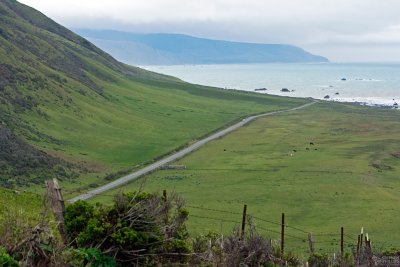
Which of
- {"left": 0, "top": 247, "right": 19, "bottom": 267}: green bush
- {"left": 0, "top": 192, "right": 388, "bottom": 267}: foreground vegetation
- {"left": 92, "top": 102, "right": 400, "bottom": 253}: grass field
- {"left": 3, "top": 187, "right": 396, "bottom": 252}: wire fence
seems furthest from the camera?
{"left": 92, "top": 102, "right": 400, "bottom": 253}: grass field

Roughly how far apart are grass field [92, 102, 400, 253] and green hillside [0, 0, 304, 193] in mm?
10740

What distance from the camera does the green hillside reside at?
240 ft

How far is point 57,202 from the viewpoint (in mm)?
15734

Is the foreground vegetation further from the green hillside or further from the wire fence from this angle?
the green hillside

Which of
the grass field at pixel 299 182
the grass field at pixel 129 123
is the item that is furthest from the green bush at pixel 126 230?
the grass field at pixel 129 123

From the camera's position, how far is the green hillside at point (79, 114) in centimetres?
7312

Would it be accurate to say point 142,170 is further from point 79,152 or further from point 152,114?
point 152,114

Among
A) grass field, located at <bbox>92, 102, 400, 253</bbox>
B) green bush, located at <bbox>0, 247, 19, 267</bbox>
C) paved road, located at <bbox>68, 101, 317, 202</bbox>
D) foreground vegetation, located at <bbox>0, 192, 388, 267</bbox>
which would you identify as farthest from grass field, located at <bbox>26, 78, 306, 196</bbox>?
green bush, located at <bbox>0, 247, 19, 267</bbox>

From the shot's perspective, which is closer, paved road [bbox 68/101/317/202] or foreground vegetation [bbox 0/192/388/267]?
foreground vegetation [bbox 0/192/388/267]

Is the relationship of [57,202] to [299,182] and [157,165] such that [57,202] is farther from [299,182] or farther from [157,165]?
[157,165]

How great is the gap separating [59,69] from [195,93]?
58.4 m

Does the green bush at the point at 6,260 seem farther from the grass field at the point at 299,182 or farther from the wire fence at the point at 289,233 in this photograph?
the grass field at the point at 299,182

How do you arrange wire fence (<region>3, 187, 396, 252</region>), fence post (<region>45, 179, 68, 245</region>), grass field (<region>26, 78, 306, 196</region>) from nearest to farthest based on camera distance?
fence post (<region>45, 179, 68, 245</region>)
wire fence (<region>3, 187, 396, 252</region>)
grass field (<region>26, 78, 306, 196</region>)

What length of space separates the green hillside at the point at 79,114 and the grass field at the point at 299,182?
Answer: 35.2 feet
